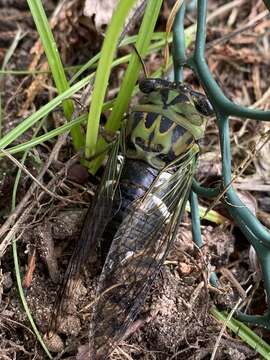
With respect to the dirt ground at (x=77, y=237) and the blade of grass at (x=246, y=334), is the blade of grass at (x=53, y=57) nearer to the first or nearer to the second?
the dirt ground at (x=77, y=237)

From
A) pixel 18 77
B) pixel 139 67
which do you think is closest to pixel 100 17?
pixel 18 77

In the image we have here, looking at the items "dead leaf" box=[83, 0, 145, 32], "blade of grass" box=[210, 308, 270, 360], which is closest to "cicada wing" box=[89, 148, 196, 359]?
"blade of grass" box=[210, 308, 270, 360]

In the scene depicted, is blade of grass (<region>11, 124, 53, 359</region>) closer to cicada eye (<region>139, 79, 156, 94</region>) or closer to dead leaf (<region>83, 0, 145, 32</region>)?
cicada eye (<region>139, 79, 156, 94</region>)

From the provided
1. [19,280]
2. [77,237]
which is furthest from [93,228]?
[19,280]

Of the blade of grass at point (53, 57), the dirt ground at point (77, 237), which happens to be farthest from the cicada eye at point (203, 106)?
the blade of grass at point (53, 57)

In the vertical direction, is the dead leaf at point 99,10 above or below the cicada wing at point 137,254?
above

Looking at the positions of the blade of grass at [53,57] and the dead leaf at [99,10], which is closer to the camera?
the blade of grass at [53,57]

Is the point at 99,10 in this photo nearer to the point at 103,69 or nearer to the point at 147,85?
the point at 147,85
